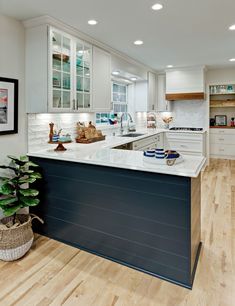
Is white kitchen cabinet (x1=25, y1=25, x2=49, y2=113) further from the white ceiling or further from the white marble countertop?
the white marble countertop

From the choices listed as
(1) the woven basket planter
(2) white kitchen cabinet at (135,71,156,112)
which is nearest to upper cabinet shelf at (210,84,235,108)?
(2) white kitchen cabinet at (135,71,156,112)

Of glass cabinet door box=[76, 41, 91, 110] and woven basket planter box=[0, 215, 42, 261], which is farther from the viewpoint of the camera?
glass cabinet door box=[76, 41, 91, 110]

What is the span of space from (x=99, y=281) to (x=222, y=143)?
5882 millimetres

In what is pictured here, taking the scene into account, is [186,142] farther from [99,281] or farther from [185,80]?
[99,281]

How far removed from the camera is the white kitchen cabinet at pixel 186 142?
5825 mm

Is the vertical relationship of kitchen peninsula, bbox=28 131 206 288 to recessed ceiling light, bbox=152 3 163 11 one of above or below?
below

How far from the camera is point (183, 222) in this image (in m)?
1.92

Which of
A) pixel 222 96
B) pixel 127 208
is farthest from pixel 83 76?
pixel 222 96

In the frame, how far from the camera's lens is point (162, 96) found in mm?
6453

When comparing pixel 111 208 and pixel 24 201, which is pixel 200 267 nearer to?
pixel 111 208

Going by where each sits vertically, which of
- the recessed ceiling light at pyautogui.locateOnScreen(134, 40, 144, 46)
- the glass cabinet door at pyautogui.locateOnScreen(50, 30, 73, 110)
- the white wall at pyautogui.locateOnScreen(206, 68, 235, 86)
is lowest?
the glass cabinet door at pyautogui.locateOnScreen(50, 30, 73, 110)

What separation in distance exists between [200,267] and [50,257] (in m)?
1.42

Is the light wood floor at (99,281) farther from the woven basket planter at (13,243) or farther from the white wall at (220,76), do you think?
the white wall at (220,76)

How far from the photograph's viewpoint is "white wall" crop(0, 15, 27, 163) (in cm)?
258
